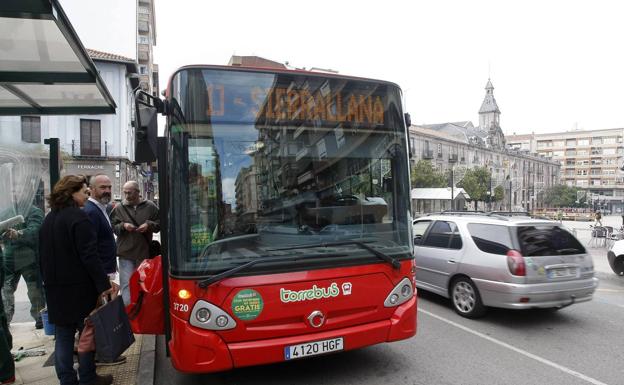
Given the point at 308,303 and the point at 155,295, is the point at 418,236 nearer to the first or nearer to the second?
the point at 308,303

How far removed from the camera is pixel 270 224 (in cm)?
364

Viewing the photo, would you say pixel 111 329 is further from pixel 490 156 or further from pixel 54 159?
pixel 490 156

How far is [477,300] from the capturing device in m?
6.09

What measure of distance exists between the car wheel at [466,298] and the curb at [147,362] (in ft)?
14.6

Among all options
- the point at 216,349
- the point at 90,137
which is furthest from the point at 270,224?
the point at 90,137

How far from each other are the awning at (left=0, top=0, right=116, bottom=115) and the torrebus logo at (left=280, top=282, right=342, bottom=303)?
291cm

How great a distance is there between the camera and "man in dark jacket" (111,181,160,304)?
4922mm

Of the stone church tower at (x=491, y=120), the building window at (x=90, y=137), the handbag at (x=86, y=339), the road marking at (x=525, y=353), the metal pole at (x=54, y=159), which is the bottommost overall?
the road marking at (x=525, y=353)

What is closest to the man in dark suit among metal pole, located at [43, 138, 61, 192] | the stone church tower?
metal pole, located at [43, 138, 61, 192]

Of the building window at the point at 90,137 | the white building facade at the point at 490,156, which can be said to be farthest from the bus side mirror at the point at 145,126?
the white building facade at the point at 490,156

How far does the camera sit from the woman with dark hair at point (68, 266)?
10.9ft

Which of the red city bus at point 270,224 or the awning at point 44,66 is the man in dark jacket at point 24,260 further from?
the red city bus at point 270,224

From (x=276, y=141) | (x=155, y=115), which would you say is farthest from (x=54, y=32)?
(x=276, y=141)

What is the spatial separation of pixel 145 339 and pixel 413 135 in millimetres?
62721
